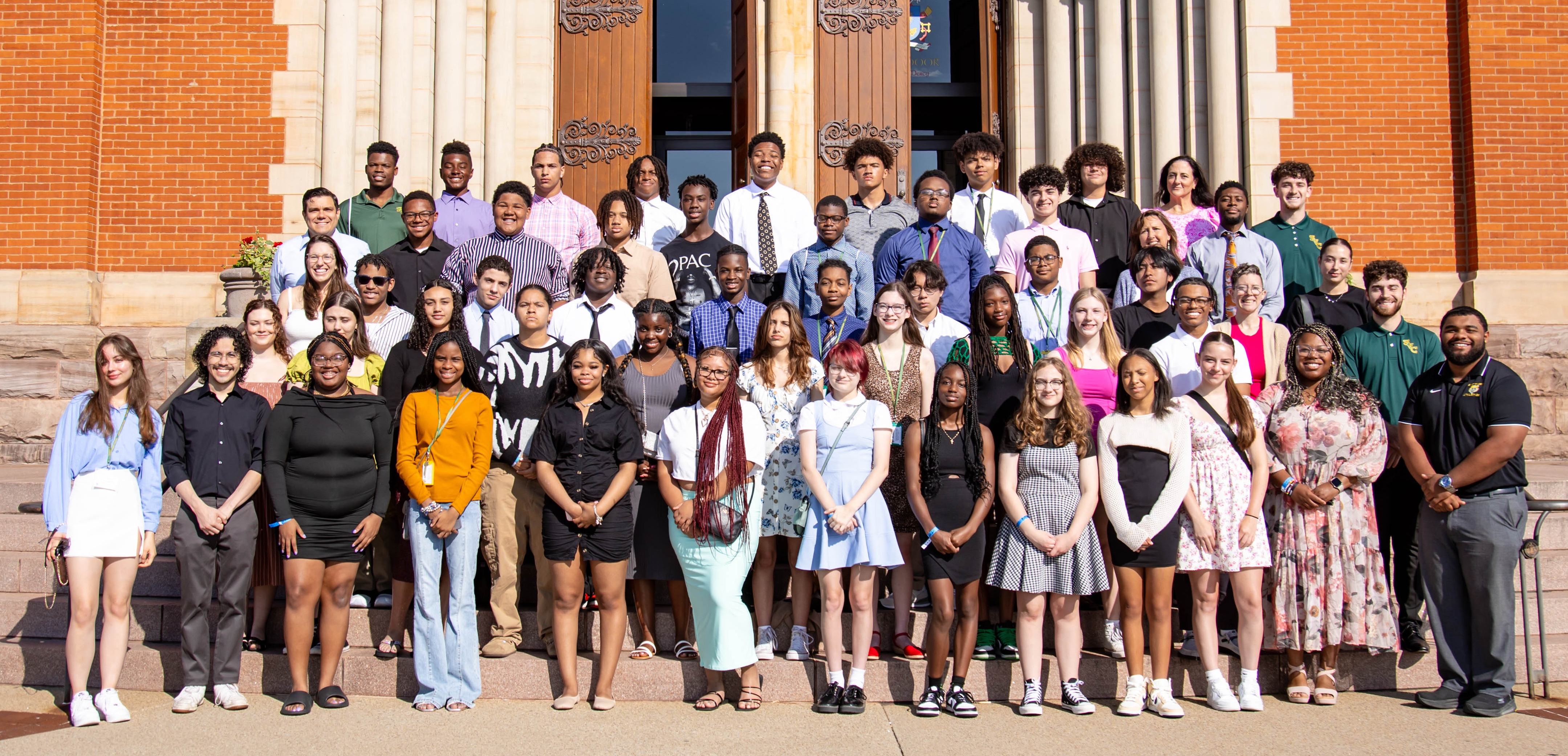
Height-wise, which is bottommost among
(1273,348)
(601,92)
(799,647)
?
(799,647)

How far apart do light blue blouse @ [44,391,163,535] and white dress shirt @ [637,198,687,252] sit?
10.3 ft

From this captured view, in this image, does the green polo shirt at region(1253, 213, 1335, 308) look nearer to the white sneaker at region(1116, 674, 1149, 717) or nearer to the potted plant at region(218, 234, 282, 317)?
the white sneaker at region(1116, 674, 1149, 717)

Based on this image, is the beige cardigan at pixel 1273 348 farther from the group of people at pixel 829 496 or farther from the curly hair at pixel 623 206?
the curly hair at pixel 623 206

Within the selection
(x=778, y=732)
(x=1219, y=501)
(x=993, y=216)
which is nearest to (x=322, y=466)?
(x=778, y=732)

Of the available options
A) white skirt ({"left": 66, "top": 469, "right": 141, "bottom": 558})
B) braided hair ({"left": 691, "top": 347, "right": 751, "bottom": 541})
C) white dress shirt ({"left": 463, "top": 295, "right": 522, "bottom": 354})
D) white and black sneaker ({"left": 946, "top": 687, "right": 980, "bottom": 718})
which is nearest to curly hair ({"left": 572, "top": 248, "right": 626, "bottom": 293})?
white dress shirt ({"left": 463, "top": 295, "right": 522, "bottom": 354})

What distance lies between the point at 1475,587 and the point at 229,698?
18.1 ft

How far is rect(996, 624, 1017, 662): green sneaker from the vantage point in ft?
16.8

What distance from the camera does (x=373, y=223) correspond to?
7023 mm

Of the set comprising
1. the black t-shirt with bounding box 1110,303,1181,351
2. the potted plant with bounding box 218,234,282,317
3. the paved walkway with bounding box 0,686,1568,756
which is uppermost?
the potted plant with bounding box 218,234,282,317

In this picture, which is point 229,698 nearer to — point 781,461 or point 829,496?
point 781,461

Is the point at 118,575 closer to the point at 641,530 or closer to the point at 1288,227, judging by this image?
the point at 641,530

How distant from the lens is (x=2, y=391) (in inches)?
320

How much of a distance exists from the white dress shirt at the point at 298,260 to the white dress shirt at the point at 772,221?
222 cm

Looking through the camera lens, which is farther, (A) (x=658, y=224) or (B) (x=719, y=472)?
(A) (x=658, y=224)
